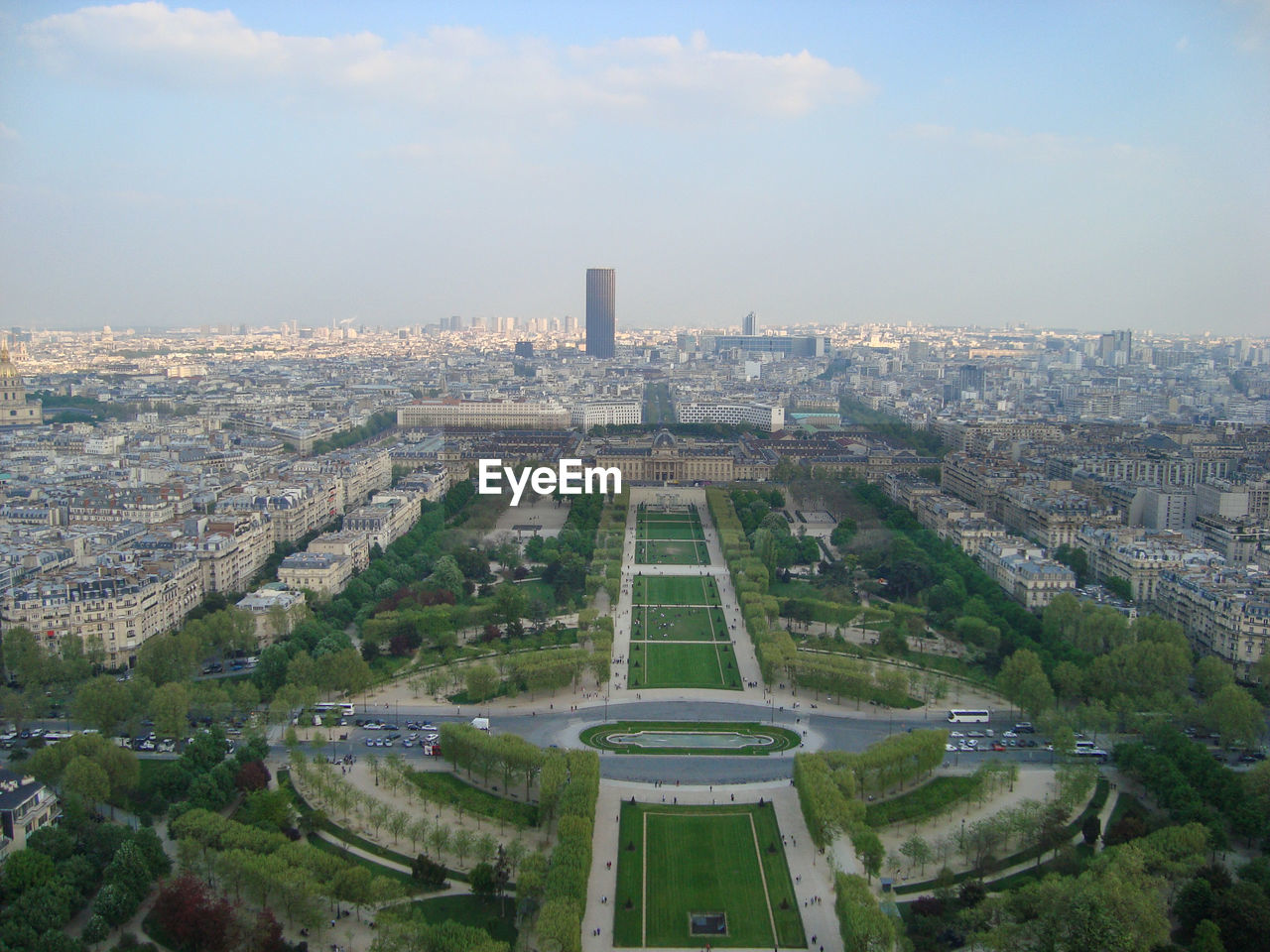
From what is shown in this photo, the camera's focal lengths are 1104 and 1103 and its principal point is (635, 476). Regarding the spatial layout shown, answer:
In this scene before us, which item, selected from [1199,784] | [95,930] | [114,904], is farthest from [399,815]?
[1199,784]

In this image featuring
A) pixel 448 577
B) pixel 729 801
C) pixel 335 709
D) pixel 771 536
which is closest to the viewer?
pixel 729 801

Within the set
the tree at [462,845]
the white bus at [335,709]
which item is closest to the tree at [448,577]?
the white bus at [335,709]

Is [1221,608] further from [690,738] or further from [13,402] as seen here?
[13,402]

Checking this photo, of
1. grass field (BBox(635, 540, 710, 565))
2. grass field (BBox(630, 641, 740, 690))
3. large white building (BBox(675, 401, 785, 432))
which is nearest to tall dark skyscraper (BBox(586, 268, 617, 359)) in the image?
large white building (BBox(675, 401, 785, 432))

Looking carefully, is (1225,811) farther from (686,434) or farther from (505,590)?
(686,434)

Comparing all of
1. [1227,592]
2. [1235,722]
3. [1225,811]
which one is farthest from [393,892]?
[1227,592]

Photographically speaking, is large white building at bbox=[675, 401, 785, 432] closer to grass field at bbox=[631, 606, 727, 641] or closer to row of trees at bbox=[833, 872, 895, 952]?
grass field at bbox=[631, 606, 727, 641]
